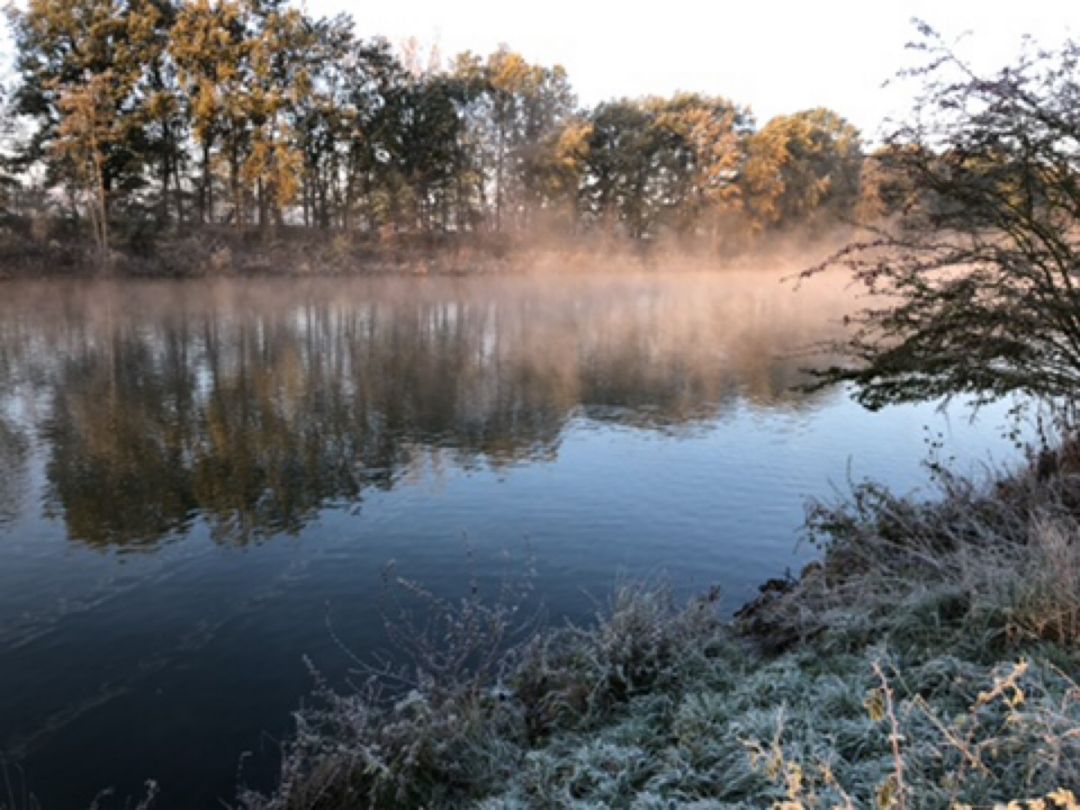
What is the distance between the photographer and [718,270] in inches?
2766

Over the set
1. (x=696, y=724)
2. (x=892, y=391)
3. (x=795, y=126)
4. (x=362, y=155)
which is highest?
(x=795, y=126)

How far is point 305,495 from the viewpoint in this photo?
11.5 m

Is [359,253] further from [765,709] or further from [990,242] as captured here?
[765,709]

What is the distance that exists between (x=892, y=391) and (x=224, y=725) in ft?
24.2

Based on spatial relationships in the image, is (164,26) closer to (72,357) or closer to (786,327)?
(72,357)

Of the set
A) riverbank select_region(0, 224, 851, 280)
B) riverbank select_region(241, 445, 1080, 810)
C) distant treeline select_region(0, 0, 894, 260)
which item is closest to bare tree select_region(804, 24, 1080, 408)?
riverbank select_region(241, 445, 1080, 810)

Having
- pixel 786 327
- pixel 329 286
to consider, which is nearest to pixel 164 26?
pixel 329 286

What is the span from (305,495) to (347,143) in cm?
4619

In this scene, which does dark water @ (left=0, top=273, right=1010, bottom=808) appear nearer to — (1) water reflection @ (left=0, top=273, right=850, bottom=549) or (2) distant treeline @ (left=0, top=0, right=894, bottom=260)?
(1) water reflection @ (left=0, top=273, right=850, bottom=549)

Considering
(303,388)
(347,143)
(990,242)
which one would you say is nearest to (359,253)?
(347,143)

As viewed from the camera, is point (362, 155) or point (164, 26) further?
point (362, 155)

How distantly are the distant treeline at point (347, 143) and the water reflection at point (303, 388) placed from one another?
10035 millimetres

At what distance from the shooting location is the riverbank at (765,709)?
3629mm

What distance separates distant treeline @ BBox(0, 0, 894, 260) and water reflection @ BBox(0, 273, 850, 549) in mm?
10035
